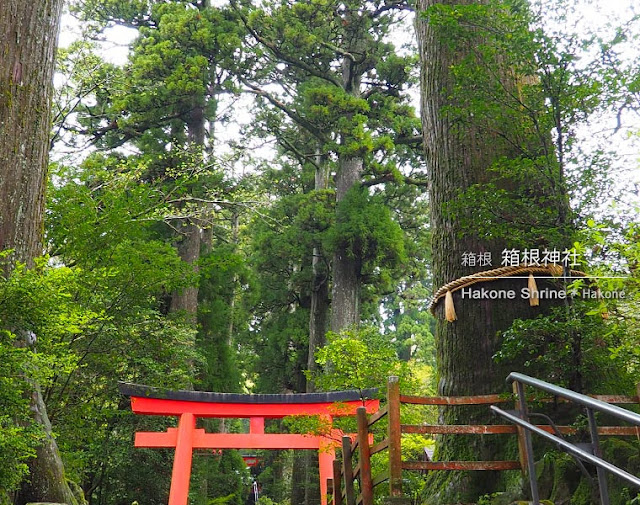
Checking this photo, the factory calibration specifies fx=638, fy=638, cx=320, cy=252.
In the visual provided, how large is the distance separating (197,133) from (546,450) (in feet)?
36.7

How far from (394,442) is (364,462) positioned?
0.43 meters

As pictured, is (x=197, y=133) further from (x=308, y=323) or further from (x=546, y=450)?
(x=546, y=450)

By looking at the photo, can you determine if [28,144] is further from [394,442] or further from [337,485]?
[337,485]

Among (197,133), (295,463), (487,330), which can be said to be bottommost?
(295,463)

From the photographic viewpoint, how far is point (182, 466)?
27.8ft

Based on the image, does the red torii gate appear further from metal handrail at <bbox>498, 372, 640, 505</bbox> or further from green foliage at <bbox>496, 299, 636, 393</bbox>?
metal handrail at <bbox>498, 372, 640, 505</bbox>

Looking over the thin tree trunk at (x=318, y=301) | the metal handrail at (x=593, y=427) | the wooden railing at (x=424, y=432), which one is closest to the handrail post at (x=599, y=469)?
the metal handrail at (x=593, y=427)

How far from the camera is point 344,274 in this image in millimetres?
13047

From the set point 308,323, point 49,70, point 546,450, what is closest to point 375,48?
point 308,323

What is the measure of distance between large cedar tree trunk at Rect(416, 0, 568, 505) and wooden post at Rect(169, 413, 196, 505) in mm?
5007

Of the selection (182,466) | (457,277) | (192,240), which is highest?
(192,240)

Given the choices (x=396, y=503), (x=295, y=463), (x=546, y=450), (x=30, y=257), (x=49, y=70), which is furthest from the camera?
(x=295, y=463)

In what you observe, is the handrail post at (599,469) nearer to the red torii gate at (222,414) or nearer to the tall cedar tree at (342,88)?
the red torii gate at (222,414)

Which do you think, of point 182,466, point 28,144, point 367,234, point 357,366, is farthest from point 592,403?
point 367,234
